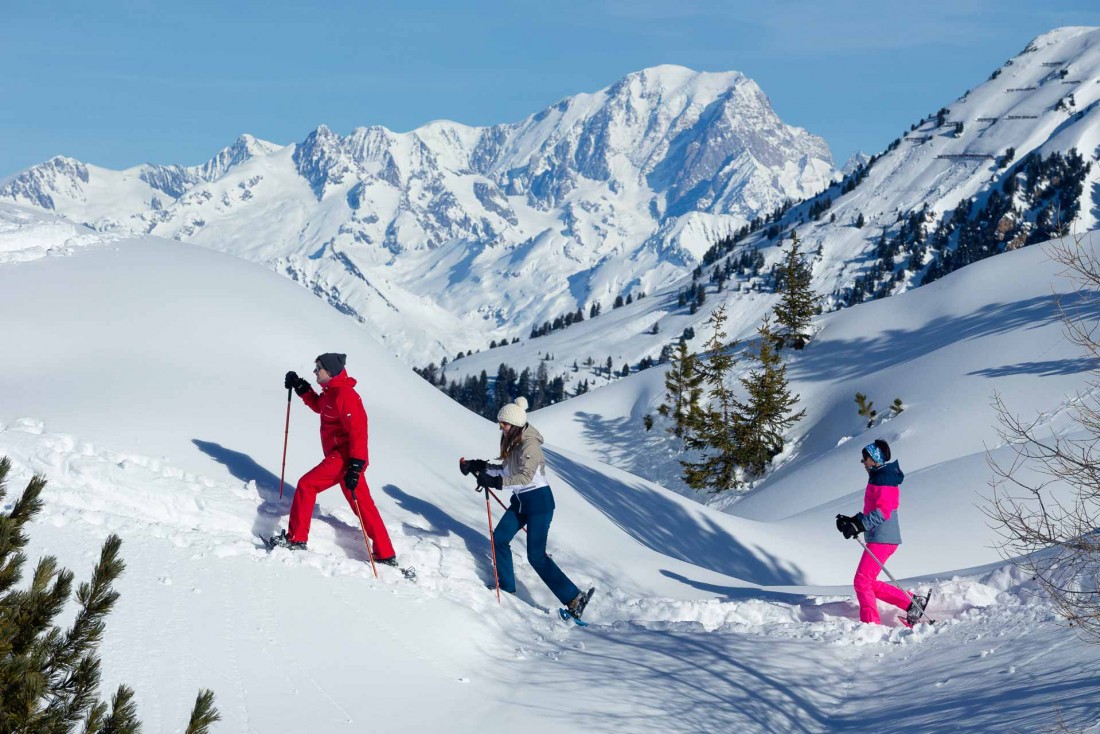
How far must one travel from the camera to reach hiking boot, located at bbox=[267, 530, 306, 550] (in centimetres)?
1029

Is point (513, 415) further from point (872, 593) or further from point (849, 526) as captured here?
point (872, 593)

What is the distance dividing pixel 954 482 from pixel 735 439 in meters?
25.5

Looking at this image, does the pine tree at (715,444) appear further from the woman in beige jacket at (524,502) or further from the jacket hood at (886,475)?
the woman in beige jacket at (524,502)

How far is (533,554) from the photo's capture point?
11.2 metres

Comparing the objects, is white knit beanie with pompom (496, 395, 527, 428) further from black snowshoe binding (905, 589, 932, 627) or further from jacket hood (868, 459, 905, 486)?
black snowshoe binding (905, 589, 932, 627)

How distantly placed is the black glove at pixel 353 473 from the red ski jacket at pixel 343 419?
0.38 feet

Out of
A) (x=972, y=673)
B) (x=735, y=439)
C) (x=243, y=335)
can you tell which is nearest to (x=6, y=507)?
(x=243, y=335)

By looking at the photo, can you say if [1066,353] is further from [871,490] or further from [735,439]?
[871,490]

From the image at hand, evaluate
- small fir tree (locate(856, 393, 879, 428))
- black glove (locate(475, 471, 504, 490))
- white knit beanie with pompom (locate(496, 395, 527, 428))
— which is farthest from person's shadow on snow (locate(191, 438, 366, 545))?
small fir tree (locate(856, 393, 879, 428))

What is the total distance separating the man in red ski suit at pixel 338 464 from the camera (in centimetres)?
1039

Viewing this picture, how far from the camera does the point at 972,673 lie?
8688mm

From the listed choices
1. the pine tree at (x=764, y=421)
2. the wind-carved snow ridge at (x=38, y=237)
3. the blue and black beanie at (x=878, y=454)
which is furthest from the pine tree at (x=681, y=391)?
the blue and black beanie at (x=878, y=454)

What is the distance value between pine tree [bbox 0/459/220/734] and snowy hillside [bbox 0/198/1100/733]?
2409 millimetres

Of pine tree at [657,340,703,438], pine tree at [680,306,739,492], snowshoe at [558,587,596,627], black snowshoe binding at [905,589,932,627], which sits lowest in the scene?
snowshoe at [558,587,596,627]
